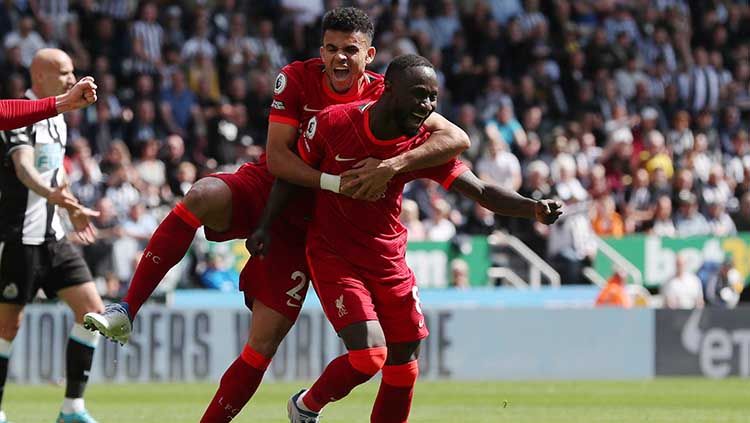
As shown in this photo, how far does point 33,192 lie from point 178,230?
229 cm

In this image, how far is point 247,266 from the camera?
907 centimetres

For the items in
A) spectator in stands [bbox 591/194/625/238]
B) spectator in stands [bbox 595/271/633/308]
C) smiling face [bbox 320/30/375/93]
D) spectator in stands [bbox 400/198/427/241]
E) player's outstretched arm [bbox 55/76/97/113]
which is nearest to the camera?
player's outstretched arm [bbox 55/76/97/113]

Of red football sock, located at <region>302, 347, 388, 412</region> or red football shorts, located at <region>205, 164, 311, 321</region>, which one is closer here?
red football sock, located at <region>302, 347, 388, 412</region>

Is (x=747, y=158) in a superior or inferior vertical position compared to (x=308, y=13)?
inferior

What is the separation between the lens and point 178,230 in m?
8.84

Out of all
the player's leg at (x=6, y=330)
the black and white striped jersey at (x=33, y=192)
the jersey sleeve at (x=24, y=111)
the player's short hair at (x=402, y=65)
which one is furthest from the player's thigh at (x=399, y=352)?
the player's leg at (x=6, y=330)

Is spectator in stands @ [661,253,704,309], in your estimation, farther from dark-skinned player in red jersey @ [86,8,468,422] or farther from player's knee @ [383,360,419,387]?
player's knee @ [383,360,419,387]

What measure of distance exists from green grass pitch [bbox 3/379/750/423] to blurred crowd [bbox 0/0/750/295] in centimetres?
Result: 298

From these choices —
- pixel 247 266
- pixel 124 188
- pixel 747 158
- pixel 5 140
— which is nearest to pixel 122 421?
pixel 5 140

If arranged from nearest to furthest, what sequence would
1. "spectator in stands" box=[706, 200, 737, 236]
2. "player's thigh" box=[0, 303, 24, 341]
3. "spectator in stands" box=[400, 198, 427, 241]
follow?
1. "player's thigh" box=[0, 303, 24, 341]
2. "spectator in stands" box=[400, 198, 427, 241]
3. "spectator in stands" box=[706, 200, 737, 236]

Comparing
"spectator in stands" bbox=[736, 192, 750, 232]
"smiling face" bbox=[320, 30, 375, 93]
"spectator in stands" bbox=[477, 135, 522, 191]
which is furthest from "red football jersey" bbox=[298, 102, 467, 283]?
"spectator in stands" bbox=[736, 192, 750, 232]

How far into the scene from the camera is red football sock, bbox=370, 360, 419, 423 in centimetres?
866

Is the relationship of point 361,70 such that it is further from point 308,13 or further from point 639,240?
point 308,13

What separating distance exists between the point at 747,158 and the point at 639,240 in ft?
13.6
